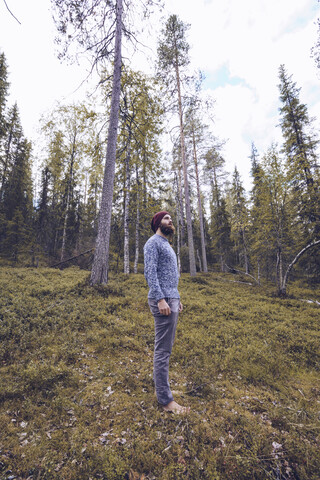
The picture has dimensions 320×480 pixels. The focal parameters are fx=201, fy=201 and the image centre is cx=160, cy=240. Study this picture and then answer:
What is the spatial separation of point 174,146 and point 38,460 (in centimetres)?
1582

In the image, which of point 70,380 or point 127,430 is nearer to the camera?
point 127,430

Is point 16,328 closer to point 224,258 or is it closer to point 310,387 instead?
point 310,387

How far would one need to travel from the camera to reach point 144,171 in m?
17.7

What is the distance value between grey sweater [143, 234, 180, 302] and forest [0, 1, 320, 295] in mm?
4979

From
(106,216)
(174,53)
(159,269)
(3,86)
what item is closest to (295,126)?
(174,53)

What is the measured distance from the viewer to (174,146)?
14.8 metres

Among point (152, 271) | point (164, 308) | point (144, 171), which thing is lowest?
point (164, 308)

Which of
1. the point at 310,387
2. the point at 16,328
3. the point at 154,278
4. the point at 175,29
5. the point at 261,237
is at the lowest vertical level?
the point at 310,387

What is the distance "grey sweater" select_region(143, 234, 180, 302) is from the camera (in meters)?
3.00

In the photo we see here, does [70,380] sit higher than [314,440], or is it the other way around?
[70,380]

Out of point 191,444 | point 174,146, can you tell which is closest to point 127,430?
point 191,444

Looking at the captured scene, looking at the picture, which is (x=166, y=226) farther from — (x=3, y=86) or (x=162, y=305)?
(x=3, y=86)

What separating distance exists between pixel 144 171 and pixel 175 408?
1706 cm

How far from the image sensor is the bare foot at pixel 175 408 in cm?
307
